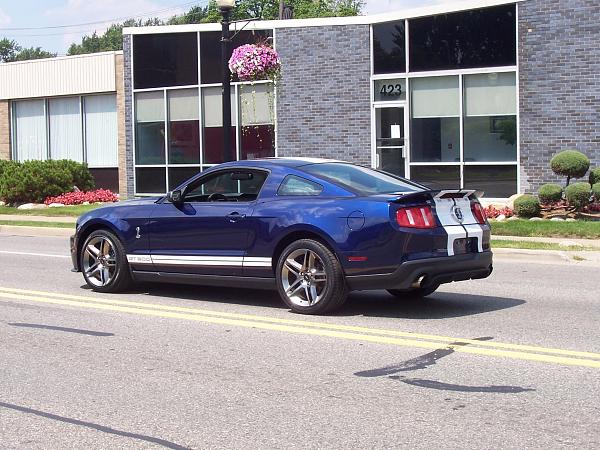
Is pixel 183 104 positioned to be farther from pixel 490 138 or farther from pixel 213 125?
pixel 490 138

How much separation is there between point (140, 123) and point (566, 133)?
12680 mm

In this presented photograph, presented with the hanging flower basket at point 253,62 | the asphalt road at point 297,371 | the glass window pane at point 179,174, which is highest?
the hanging flower basket at point 253,62

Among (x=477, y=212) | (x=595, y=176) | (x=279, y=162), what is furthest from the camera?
(x=595, y=176)

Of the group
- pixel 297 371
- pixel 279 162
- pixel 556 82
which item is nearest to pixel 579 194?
pixel 556 82

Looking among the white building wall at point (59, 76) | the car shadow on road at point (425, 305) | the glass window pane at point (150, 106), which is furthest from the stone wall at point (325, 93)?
the car shadow on road at point (425, 305)

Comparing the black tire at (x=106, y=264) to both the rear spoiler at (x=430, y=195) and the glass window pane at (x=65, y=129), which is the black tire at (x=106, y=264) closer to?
the rear spoiler at (x=430, y=195)

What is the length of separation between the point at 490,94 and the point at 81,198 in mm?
12806

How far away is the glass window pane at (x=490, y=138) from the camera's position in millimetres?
20734

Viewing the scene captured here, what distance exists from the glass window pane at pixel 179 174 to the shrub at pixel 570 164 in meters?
10.9

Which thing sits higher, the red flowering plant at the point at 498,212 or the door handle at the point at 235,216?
the door handle at the point at 235,216

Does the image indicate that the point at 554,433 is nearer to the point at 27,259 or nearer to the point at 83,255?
the point at 83,255

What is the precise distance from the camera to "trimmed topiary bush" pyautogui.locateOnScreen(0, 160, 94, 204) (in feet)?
89.3

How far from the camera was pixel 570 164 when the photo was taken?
18250 millimetres

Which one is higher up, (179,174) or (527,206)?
(179,174)
